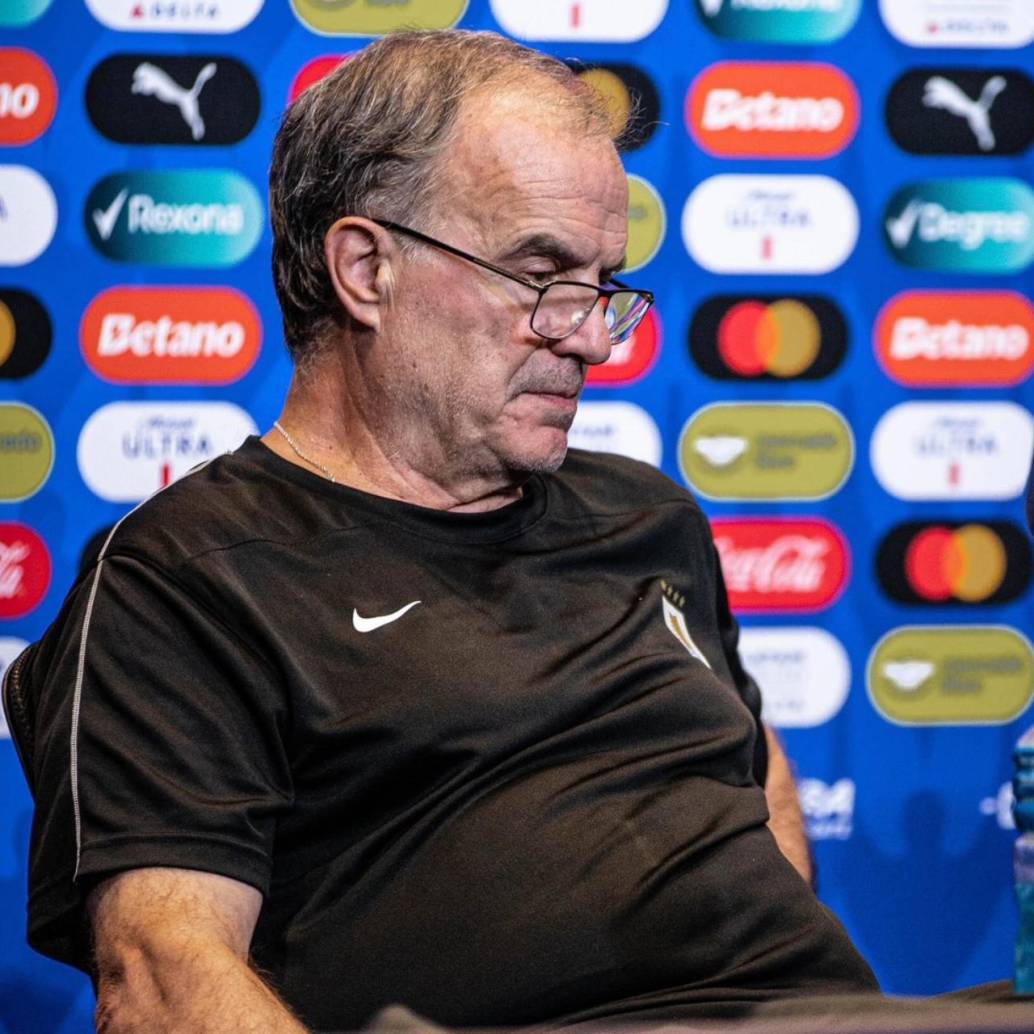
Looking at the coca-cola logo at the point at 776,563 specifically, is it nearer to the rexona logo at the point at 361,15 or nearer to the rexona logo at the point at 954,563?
the rexona logo at the point at 954,563

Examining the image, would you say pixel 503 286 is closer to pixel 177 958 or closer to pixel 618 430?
pixel 177 958

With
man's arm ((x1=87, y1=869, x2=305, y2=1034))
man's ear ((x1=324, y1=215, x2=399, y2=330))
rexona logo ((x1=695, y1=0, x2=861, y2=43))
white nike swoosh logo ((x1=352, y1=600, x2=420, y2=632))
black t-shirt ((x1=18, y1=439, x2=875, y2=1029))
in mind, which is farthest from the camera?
rexona logo ((x1=695, y1=0, x2=861, y2=43))

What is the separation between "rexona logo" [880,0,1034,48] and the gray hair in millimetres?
984

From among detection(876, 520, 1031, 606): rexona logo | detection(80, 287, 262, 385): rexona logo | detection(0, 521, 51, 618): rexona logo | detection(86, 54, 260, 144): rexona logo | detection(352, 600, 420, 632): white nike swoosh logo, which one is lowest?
detection(876, 520, 1031, 606): rexona logo

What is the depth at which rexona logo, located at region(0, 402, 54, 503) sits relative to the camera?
2.06 meters

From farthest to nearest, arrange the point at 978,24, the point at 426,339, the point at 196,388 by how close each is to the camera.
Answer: the point at 978,24, the point at 196,388, the point at 426,339

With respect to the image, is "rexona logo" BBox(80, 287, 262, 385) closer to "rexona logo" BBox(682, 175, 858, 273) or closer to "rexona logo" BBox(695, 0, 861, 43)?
"rexona logo" BBox(682, 175, 858, 273)

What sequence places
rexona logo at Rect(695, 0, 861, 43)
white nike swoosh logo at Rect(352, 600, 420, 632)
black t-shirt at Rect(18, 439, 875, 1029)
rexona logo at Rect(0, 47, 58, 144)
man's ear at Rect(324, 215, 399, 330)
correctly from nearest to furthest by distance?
black t-shirt at Rect(18, 439, 875, 1029) → white nike swoosh logo at Rect(352, 600, 420, 632) → man's ear at Rect(324, 215, 399, 330) → rexona logo at Rect(0, 47, 58, 144) → rexona logo at Rect(695, 0, 861, 43)

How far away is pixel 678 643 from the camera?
1433 millimetres

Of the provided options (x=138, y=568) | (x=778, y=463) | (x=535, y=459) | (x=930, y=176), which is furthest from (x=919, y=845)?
(x=138, y=568)

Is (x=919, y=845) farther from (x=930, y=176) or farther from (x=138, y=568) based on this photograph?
(x=138, y=568)

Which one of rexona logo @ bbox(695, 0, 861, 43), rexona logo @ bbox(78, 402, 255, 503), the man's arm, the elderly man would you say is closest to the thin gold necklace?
the elderly man

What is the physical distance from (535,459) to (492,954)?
0.44 metres

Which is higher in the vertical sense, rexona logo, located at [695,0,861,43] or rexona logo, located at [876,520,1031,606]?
rexona logo, located at [695,0,861,43]
